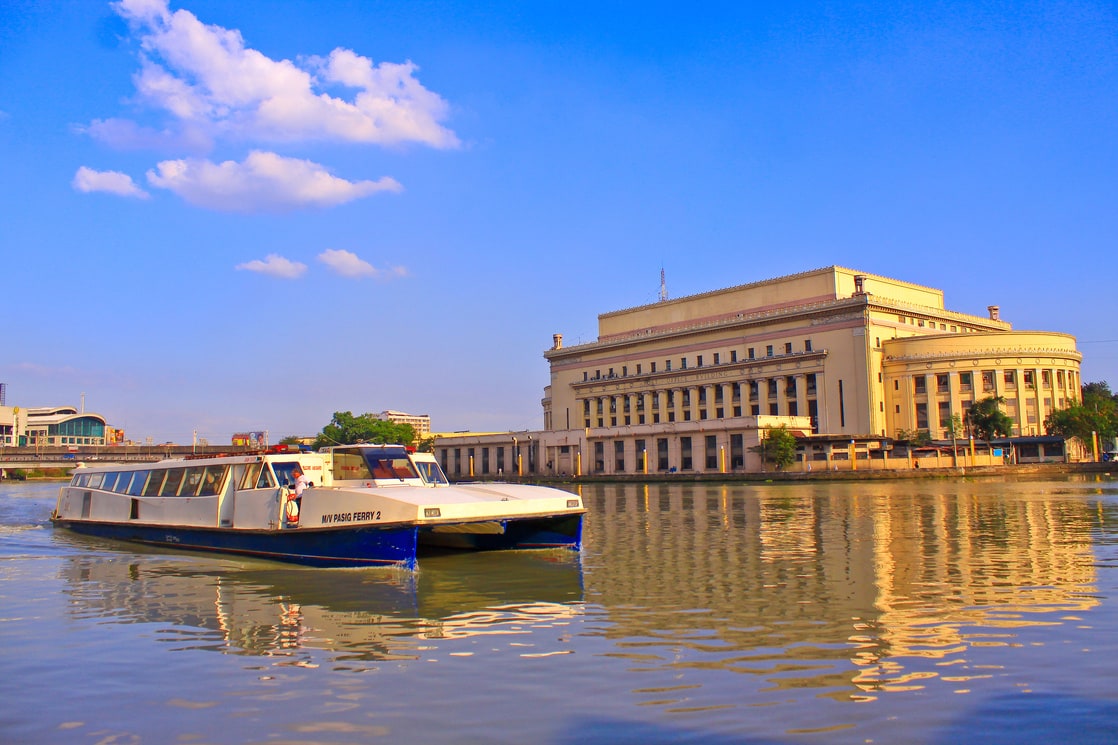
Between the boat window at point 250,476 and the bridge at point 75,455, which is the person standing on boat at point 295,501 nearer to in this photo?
the boat window at point 250,476

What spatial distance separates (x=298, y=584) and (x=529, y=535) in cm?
597

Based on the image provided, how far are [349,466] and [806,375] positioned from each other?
89.1 metres

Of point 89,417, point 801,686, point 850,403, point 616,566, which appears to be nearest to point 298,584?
point 616,566

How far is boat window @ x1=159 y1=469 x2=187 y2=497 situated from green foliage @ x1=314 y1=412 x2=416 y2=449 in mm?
115968

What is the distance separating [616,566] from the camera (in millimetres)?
17844

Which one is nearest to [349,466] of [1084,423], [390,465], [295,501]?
[390,465]

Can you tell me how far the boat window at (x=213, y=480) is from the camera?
70.9 ft

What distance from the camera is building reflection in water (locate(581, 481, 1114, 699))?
9336mm

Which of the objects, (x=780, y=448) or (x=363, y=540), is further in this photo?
(x=780, y=448)

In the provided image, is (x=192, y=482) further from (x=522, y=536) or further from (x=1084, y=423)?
(x=1084, y=423)

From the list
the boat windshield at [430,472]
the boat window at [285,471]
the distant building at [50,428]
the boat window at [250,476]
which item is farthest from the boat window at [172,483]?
the distant building at [50,428]

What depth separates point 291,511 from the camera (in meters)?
19.1

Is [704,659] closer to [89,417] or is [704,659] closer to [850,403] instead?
[850,403]

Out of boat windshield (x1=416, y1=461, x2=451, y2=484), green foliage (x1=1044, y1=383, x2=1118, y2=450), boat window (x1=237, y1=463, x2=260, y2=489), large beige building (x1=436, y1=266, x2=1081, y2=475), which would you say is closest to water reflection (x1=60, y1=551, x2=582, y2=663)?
boat window (x1=237, y1=463, x2=260, y2=489)
